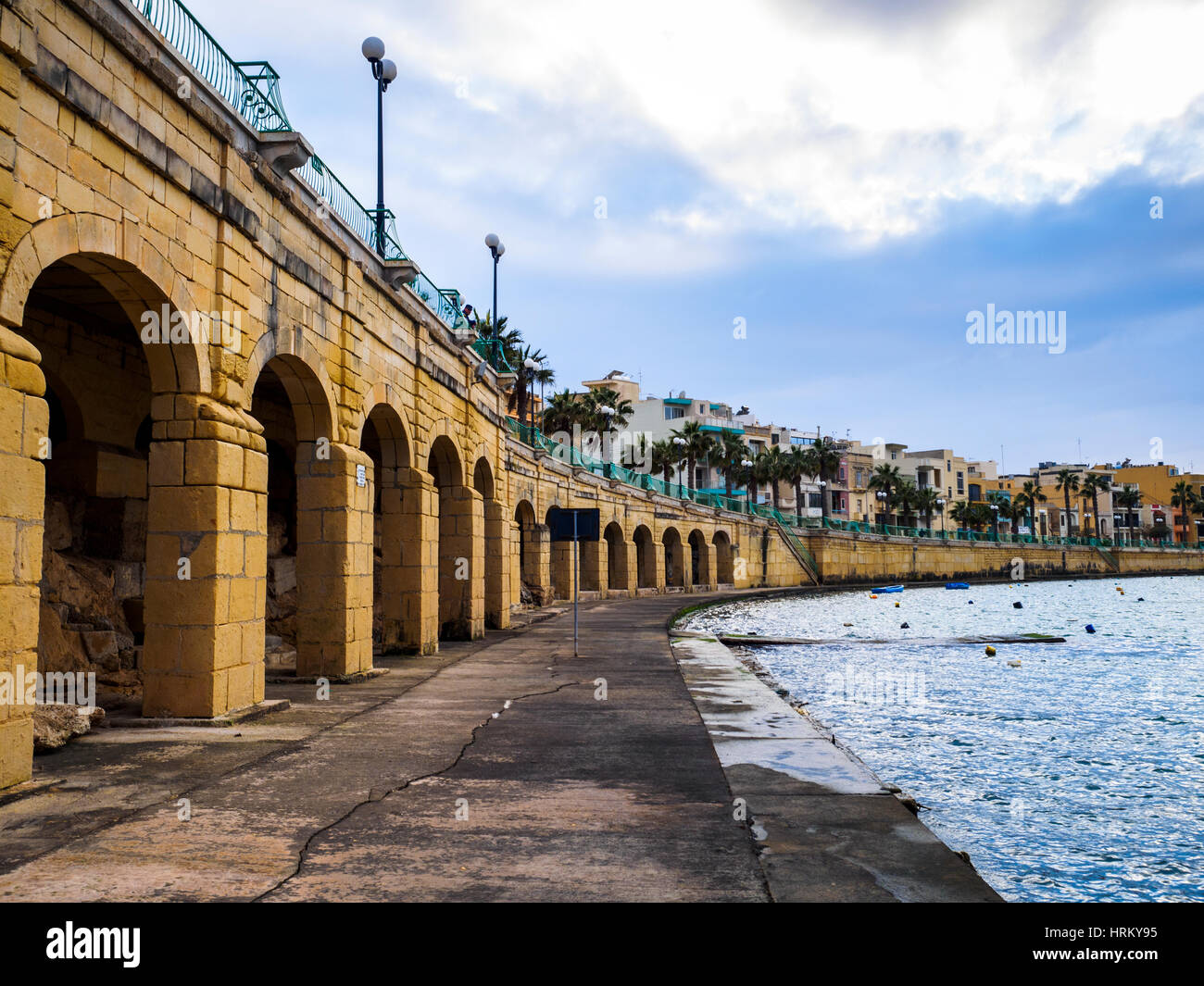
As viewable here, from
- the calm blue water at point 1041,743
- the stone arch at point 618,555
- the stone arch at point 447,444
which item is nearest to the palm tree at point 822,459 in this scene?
the stone arch at point 618,555

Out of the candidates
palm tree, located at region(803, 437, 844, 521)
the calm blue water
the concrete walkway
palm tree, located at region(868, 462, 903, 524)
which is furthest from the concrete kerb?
palm tree, located at region(868, 462, 903, 524)

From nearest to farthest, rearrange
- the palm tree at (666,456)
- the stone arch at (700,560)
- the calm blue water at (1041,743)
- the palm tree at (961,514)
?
the calm blue water at (1041,743), the stone arch at (700,560), the palm tree at (666,456), the palm tree at (961,514)

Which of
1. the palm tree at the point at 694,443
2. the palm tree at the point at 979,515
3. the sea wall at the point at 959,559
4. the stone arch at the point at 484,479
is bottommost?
the sea wall at the point at 959,559

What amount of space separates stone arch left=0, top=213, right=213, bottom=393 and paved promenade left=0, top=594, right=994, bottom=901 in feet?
11.0

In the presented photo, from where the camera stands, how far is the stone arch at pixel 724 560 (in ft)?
178

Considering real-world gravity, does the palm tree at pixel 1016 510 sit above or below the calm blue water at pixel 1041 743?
above

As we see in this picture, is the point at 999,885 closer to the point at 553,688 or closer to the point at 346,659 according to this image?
the point at 553,688

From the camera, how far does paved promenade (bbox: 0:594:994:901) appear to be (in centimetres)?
432

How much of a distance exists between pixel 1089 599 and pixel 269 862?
5998 centimetres

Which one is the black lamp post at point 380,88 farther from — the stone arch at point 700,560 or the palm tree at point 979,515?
Answer: the palm tree at point 979,515

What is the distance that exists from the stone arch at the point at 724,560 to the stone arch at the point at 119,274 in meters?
47.2
